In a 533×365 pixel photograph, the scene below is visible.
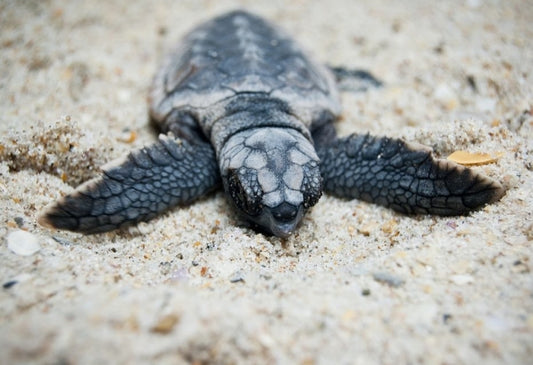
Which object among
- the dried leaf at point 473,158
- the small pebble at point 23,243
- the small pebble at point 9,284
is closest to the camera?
the small pebble at point 9,284

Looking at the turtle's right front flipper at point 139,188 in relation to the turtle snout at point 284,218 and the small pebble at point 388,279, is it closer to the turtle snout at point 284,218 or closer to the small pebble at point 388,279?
the turtle snout at point 284,218

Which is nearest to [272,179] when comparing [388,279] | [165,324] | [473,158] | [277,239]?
[277,239]

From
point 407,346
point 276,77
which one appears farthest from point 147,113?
point 407,346

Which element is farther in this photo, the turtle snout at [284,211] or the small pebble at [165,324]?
the turtle snout at [284,211]

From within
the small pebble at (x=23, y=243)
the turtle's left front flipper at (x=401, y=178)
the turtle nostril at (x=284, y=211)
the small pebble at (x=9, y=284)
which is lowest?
the turtle's left front flipper at (x=401, y=178)

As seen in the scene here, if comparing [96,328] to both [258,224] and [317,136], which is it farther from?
[317,136]

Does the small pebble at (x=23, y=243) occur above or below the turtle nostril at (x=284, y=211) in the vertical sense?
above

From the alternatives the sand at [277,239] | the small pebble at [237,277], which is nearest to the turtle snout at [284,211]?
the sand at [277,239]

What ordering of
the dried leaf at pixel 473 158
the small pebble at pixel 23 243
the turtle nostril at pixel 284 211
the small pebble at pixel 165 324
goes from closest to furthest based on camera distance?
the small pebble at pixel 165 324 → the small pebble at pixel 23 243 → the turtle nostril at pixel 284 211 → the dried leaf at pixel 473 158
